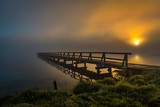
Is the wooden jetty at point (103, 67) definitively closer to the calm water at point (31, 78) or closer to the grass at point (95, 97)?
the calm water at point (31, 78)

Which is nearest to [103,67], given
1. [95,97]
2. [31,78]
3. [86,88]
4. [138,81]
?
[138,81]

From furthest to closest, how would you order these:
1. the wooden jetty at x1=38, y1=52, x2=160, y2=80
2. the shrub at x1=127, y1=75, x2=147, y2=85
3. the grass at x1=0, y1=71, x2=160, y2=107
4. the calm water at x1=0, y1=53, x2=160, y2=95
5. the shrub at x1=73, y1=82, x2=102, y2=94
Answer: the calm water at x1=0, y1=53, x2=160, y2=95, the wooden jetty at x1=38, y1=52, x2=160, y2=80, the shrub at x1=127, y1=75, x2=147, y2=85, the shrub at x1=73, y1=82, x2=102, y2=94, the grass at x1=0, y1=71, x2=160, y2=107

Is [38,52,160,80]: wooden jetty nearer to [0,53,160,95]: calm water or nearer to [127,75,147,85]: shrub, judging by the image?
[0,53,160,95]: calm water

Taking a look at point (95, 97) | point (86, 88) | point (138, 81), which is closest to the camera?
point (95, 97)

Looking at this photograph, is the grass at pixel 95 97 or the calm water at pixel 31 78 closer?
the grass at pixel 95 97

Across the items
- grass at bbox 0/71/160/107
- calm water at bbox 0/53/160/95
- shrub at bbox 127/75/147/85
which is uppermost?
shrub at bbox 127/75/147/85

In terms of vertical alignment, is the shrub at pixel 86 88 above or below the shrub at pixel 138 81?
below

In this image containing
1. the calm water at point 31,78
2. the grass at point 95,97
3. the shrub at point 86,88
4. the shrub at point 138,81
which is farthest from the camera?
the calm water at point 31,78

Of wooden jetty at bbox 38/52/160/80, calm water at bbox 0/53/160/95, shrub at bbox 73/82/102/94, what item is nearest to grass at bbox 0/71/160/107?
shrub at bbox 73/82/102/94

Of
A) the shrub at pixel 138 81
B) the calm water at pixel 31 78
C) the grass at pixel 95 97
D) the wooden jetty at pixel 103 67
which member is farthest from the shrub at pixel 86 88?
the wooden jetty at pixel 103 67

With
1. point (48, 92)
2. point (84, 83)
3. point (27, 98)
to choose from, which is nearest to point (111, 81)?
point (84, 83)

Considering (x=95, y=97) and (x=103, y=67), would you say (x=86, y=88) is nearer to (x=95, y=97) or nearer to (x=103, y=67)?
(x=95, y=97)

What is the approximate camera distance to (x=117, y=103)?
3678 mm

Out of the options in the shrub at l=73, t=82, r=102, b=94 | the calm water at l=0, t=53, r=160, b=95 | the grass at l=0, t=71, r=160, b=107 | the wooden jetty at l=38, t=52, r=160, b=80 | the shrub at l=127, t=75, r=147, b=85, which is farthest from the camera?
the calm water at l=0, t=53, r=160, b=95
